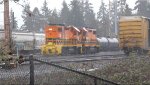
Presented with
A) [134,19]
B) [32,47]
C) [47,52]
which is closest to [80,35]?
[47,52]

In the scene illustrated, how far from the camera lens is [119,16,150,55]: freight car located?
32.8m

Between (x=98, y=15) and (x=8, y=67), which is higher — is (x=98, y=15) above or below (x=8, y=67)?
above

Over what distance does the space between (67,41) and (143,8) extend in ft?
232

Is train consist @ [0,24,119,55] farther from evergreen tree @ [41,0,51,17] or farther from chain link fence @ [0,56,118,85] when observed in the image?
evergreen tree @ [41,0,51,17]

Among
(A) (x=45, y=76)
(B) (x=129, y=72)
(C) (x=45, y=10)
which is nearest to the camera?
(A) (x=45, y=76)

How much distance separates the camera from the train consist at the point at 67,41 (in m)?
41.0

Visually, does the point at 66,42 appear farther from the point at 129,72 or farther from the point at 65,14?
the point at 65,14

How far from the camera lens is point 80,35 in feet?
148

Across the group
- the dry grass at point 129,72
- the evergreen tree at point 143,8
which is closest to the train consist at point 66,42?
the dry grass at point 129,72

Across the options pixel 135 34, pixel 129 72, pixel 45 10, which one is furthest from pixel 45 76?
pixel 45 10

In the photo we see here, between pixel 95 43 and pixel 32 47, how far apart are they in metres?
8.39

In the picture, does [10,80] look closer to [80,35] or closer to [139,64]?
[139,64]

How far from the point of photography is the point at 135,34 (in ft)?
109

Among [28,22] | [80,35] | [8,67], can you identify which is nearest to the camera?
[8,67]
